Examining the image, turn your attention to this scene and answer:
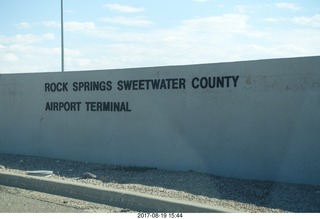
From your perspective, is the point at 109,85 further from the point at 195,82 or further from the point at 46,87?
the point at 195,82

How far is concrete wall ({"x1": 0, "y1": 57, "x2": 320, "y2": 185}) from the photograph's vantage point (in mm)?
9242

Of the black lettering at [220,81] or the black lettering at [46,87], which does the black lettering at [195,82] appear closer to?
the black lettering at [220,81]

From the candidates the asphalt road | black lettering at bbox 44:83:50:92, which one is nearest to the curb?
the asphalt road

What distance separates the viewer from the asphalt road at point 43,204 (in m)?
7.53

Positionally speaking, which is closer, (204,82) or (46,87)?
(204,82)

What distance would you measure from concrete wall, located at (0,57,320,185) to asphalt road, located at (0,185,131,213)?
10.8 feet

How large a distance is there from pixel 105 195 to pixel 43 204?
1.07 m

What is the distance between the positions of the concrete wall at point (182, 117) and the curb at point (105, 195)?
2864mm

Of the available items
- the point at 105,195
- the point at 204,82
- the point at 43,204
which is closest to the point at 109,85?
the point at 204,82

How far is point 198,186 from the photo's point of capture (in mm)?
9047

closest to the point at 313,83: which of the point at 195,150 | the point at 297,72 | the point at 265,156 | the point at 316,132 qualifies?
the point at 297,72

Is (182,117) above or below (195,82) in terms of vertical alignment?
below

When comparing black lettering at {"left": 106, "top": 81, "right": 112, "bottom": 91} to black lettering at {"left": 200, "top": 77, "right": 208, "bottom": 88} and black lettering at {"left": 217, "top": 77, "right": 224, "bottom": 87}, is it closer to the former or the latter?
black lettering at {"left": 200, "top": 77, "right": 208, "bottom": 88}

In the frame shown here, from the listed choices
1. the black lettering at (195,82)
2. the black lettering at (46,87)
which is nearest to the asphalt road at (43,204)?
the black lettering at (195,82)
